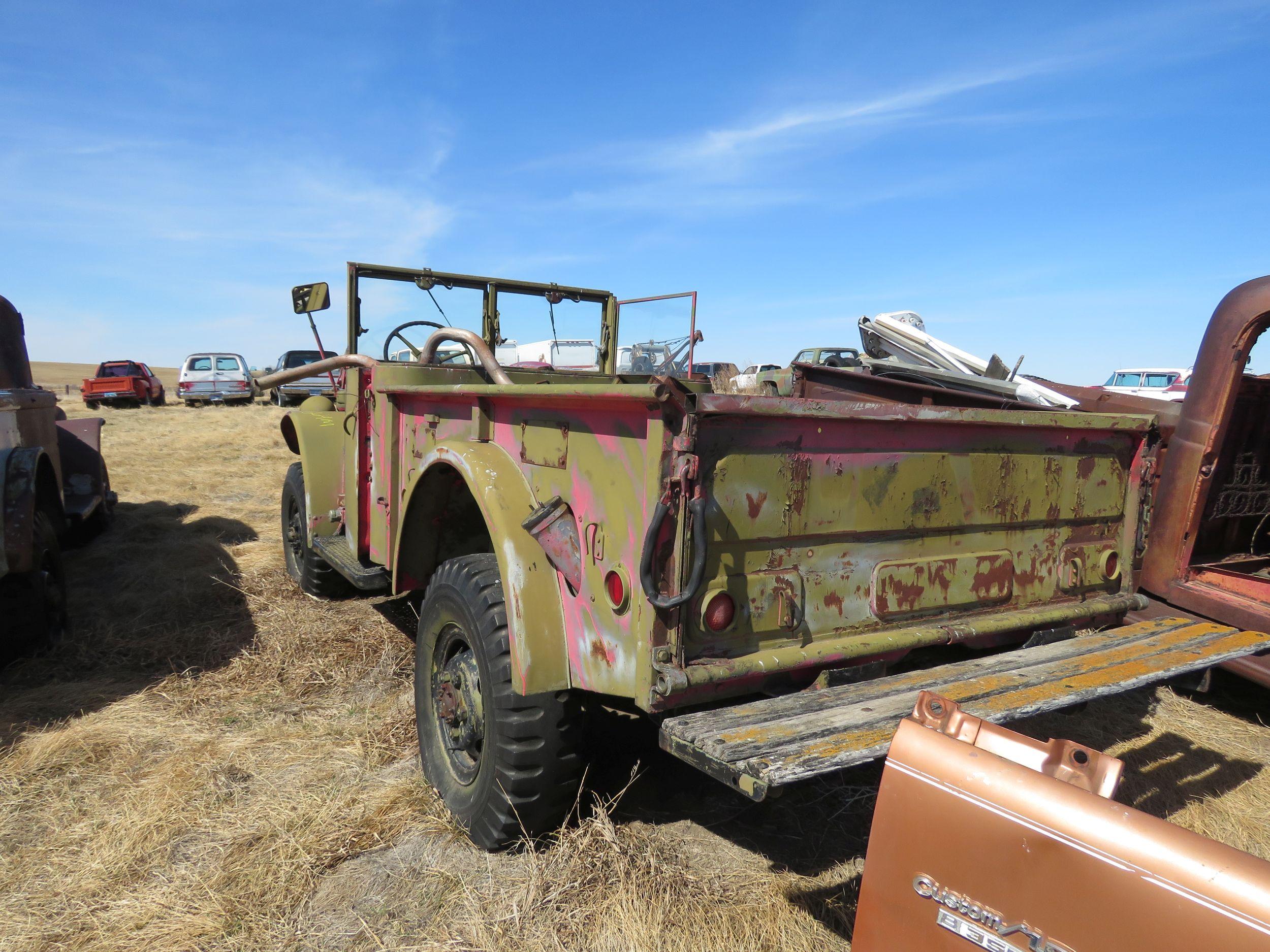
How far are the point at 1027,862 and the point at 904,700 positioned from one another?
709 millimetres

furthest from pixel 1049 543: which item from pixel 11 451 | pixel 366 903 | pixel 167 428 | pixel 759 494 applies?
pixel 167 428

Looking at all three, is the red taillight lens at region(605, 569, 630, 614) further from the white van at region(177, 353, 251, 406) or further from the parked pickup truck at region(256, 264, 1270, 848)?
the white van at region(177, 353, 251, 406)

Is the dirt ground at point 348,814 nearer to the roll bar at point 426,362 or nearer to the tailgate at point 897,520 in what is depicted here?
the tailgate at point 897,520

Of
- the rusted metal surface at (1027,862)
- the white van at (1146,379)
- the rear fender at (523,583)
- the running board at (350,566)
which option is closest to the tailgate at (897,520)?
the rear fender at (523,583)

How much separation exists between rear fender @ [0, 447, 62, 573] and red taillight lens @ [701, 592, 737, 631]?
3.20m

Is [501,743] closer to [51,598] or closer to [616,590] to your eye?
[616,590]

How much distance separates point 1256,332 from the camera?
355 centimetres

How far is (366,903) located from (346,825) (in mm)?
361

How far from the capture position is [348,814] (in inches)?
102

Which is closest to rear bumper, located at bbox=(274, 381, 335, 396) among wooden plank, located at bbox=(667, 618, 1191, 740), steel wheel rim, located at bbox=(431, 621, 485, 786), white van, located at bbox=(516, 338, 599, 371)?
white van, located at bbox=(516, 338, 599, 371)

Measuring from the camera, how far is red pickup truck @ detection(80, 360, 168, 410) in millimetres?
20031

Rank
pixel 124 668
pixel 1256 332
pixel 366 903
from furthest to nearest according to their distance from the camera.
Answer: pixel 124 668 < pixel 1256 332 < pixel 366 903

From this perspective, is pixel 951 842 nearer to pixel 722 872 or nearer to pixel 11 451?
pixel 722 872

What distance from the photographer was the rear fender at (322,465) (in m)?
4.36
